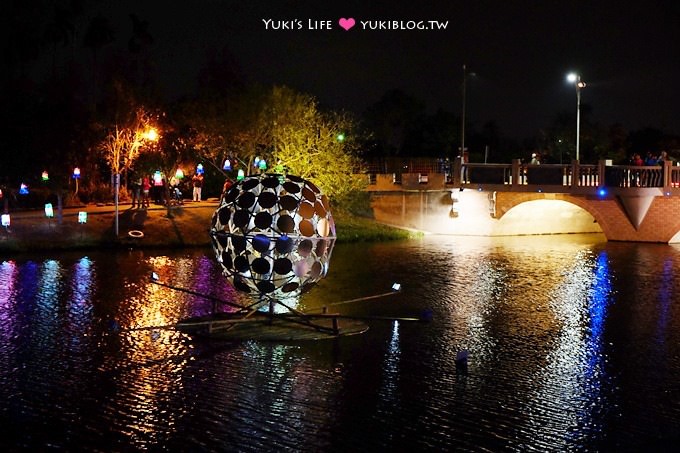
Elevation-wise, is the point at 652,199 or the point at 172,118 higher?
the point at 172,118

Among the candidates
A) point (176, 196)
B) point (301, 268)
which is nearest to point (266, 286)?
point (301, 268)

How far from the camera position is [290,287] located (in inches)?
659

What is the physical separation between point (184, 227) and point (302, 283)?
74.6ft

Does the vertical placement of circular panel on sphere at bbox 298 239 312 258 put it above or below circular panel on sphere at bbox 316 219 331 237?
below

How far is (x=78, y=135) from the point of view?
47.6 metres

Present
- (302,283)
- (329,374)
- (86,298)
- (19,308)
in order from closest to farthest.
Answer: (329,374)
(302,283)
(19,308)
(86,298)

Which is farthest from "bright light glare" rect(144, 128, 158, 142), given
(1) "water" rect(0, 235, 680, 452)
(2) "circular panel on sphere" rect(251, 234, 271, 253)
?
(2) "circular panel on sphere" rect(251, 234, 271, 253)

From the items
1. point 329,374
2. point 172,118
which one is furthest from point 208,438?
point 172,118

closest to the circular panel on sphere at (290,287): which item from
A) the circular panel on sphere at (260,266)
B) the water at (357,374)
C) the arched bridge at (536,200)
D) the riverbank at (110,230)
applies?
the circular panel on sphere at (260,266)

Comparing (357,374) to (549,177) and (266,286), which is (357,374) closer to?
(266,286)

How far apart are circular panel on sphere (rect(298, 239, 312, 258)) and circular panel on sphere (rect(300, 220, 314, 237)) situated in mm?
131

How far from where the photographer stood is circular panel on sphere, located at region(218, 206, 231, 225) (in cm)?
1656

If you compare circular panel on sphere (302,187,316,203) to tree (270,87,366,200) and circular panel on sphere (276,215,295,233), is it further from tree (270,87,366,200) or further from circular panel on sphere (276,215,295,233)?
tree (270,87,366,200)

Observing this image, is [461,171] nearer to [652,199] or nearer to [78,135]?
[652,199]
